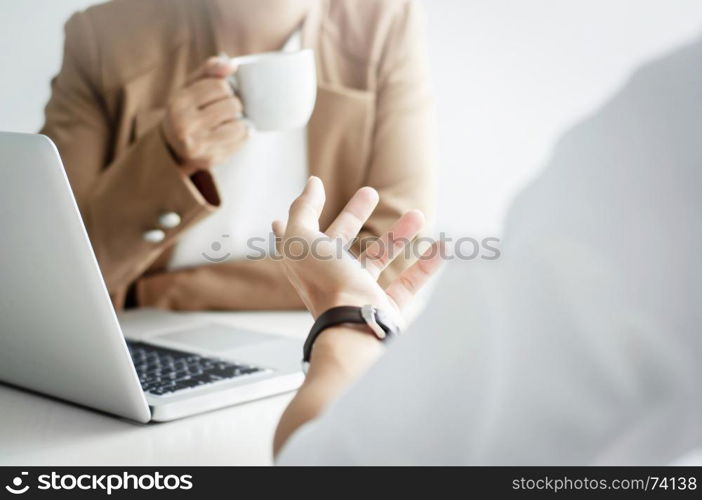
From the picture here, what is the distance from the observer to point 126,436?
2.39 ft

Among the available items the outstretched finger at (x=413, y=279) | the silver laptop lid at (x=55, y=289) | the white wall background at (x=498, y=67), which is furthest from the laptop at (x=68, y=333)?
the white wall background at (x=498, y=67)

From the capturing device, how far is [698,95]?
43cm

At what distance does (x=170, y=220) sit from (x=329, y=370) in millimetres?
733

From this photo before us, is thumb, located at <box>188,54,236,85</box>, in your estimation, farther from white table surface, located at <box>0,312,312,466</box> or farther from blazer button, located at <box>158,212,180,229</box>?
white table surface, located at <box>0,312,312,466</box>

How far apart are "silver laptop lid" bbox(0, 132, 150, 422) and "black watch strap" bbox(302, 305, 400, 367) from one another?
0.60ft

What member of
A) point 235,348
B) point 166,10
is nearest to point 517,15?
point 166,10

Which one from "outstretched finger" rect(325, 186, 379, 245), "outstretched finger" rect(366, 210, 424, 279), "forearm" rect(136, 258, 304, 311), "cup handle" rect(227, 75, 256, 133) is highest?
"outstretched finger" rect(325, 186, 379, 245)

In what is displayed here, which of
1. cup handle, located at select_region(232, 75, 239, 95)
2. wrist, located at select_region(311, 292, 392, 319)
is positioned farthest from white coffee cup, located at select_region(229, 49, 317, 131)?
wrist, located at select_region(311, 292, 392, 319)

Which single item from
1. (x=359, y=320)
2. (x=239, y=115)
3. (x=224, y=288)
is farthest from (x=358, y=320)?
(x=224, y=288)

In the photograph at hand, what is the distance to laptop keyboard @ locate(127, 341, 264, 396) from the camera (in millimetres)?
810

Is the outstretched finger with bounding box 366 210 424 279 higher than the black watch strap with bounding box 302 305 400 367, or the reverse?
the black watch strap with bounding box 302 305 400 367

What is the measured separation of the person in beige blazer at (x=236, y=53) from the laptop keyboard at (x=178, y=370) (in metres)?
0.38

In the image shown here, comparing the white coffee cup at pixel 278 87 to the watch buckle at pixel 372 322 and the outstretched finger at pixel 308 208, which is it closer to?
the outstretched finger at pixel 308 208

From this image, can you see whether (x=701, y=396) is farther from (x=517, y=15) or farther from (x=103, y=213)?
(x=517, y=15)
